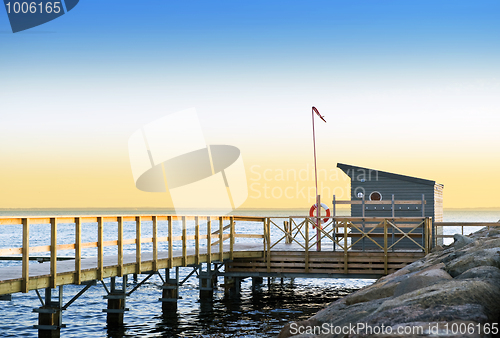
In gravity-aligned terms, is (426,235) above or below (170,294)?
above

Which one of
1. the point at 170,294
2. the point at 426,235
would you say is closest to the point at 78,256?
the point at 170,294

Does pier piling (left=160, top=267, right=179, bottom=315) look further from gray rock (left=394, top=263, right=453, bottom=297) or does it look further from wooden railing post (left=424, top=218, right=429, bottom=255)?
gray rock (left=394, top=263, right=453, bottom=297)

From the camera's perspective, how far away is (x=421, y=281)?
675cm

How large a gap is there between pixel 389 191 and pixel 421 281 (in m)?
13.2

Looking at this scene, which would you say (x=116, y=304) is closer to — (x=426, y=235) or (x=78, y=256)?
(x=78, y=256)

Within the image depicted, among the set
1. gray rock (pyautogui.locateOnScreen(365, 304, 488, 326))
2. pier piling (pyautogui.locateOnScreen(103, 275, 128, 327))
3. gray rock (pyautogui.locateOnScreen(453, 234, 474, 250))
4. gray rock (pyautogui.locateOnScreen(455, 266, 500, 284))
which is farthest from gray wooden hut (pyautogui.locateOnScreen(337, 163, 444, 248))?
gray rock (pyautogui.locateOnScreen(365, 304, 488, 326))

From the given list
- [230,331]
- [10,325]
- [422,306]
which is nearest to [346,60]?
[230,331]

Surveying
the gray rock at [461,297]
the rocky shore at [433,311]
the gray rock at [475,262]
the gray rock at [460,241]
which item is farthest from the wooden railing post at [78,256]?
the gray rock at [460,241]

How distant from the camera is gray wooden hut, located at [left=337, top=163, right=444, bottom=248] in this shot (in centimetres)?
1933

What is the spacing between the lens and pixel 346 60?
2483 cm

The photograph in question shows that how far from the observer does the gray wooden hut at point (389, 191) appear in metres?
19.3

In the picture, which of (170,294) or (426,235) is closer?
(170,294)

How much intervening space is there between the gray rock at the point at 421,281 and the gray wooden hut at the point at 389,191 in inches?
488

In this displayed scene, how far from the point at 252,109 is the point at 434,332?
908 inches
